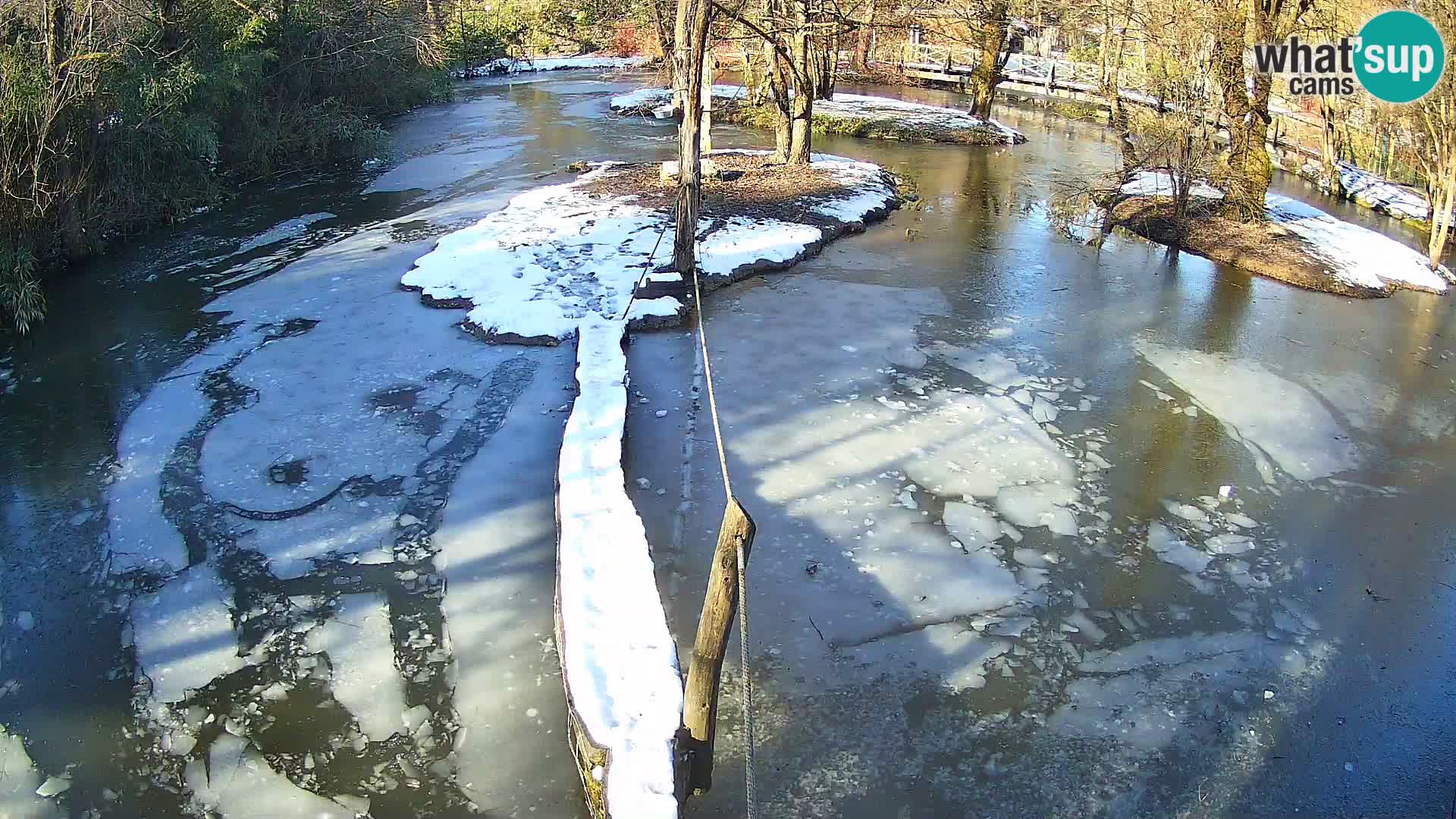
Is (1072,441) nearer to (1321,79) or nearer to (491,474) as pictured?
(491,474)

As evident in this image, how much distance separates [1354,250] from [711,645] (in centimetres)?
1133

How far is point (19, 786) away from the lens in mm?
3926

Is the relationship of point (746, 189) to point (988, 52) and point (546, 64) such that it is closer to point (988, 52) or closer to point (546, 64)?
point (988, 52)

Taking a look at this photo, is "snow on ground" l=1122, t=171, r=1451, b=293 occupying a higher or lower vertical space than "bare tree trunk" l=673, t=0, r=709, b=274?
lower

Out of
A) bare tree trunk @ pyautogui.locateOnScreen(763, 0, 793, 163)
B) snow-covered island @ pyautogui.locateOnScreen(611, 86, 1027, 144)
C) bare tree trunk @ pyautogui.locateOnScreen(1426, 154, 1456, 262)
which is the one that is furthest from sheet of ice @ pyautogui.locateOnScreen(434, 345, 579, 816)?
snow-covered island @ pyautogui.locateOnScreen(611, 86, 1027, 144)

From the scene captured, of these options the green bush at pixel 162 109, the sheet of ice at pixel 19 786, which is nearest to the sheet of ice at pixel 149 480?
the sheet of ice at pixel 19 786

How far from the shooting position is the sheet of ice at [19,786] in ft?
12.5

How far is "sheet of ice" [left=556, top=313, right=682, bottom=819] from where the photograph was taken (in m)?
3.46

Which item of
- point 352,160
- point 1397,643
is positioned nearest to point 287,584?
A: point 1397,643

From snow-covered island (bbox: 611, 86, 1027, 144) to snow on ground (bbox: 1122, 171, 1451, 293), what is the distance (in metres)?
6.17

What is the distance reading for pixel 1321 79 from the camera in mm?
13805

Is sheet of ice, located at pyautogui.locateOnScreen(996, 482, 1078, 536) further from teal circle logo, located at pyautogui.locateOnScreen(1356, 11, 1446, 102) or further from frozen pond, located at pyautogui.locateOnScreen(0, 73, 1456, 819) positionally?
teal circle logo, located at pyautogui.locateOnScreen(1356, 11, 1446, 102)

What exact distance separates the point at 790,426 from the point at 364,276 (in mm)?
5678

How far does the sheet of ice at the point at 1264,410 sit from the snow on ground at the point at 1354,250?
3576 mm
